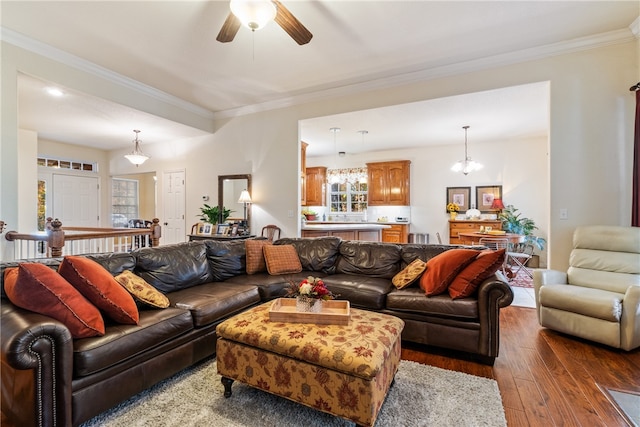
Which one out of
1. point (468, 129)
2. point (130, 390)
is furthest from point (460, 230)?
point (130, 390)

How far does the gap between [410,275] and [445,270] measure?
1.21 ft

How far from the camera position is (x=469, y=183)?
7062 millimetres

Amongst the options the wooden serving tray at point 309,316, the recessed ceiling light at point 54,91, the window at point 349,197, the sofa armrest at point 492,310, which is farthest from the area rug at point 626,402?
the window at point 349,197

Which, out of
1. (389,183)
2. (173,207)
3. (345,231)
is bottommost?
(345,231)

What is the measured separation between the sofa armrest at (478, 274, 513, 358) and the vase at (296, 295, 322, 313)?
133cm

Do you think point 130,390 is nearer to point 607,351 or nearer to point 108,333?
point 108,333

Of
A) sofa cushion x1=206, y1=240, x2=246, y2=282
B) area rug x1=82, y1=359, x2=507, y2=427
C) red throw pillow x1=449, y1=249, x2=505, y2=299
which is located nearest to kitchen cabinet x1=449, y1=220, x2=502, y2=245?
red throw pillow x1=449, y1=249, x2=505, y2=299

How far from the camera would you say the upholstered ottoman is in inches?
59.1

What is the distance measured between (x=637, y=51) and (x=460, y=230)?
4.30 metres

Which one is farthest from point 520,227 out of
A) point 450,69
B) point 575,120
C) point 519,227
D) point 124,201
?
point 124,201

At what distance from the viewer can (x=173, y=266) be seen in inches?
110

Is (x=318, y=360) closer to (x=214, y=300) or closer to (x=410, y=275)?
(x=214, y=300)

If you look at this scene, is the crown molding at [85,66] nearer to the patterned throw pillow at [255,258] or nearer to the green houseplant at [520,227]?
the patterned throw pillow at [255,258]

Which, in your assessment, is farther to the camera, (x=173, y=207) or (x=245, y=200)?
(x=173, y=207)
